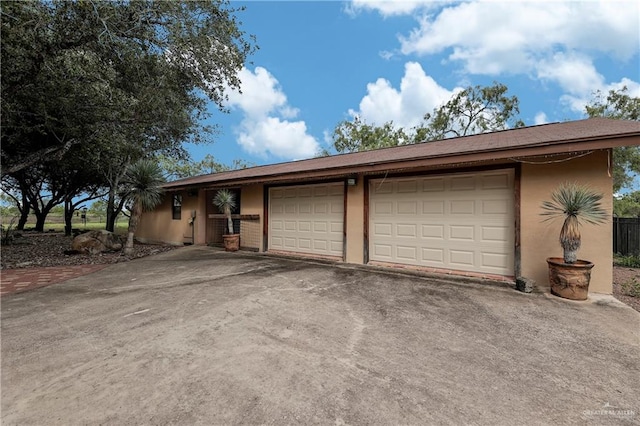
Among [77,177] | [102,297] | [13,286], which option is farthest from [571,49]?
[77,177]

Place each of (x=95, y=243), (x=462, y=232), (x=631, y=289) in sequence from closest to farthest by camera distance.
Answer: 1. (x=631, y=289)
2. (x=462, y=232)
3. (x=95, y=243)

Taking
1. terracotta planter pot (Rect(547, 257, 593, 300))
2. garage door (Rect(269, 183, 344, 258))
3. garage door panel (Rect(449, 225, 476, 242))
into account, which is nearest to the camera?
terracotta planter pot (Rect(547, 257, 593, 300))

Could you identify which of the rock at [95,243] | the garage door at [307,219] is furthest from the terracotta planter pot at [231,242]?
the rock at [95,243]

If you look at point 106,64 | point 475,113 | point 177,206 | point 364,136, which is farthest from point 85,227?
point 475,113

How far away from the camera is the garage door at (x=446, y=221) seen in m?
5.25

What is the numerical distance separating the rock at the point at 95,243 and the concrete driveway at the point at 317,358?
495 centimetres

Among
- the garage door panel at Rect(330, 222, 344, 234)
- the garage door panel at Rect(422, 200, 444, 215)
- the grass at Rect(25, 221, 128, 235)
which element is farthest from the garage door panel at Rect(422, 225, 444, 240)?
the grass at Rect(25, 221, 128, 235)

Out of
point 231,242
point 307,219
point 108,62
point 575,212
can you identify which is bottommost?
point 231,242

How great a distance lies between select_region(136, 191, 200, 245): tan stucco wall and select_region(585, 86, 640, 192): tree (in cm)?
1781

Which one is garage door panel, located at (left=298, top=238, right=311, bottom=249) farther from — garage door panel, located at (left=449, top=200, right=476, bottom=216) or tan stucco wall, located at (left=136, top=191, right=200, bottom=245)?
tan stucco wall, located at (left=136, top=191, right=200, bottom=245)

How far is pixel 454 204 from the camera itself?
568 centimetres

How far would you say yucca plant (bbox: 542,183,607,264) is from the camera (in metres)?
4.13

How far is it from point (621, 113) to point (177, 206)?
19835 mm

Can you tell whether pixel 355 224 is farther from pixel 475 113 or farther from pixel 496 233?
pixel 475 113
